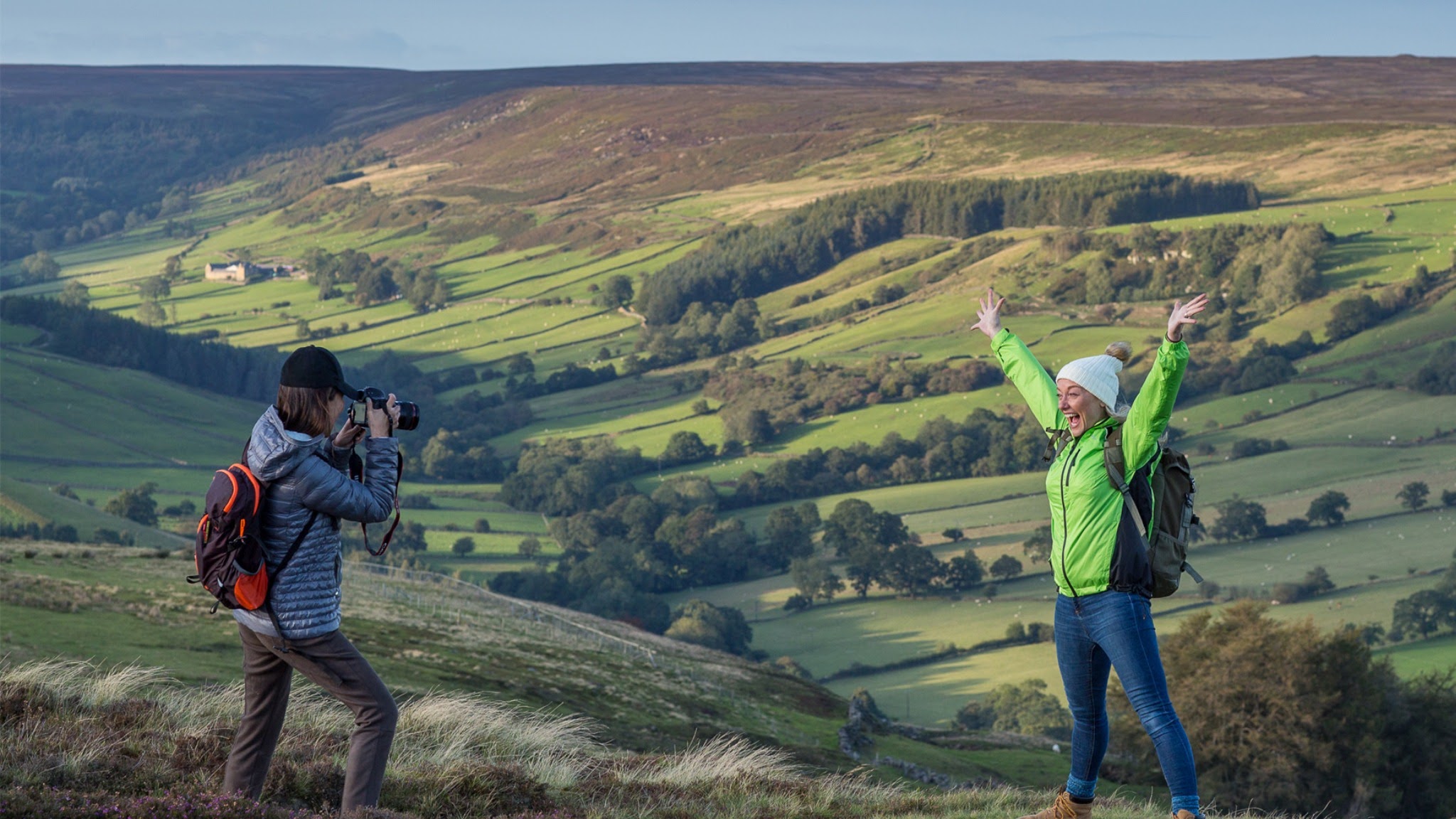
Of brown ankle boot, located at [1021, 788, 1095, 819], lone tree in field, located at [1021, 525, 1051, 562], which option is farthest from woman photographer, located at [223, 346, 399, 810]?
lone tree in field, located at [1021, 525, 1051, 562]

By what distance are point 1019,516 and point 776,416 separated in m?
51.2

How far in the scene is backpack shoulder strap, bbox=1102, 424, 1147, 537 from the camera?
702 centimetres

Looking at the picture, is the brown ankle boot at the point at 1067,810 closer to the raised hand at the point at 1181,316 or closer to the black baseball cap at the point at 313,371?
the raised hand at the point at 1181,316

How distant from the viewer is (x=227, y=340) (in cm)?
19412

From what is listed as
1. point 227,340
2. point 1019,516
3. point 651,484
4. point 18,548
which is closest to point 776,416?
point 651,484

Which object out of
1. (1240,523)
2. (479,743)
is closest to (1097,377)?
(479,743)

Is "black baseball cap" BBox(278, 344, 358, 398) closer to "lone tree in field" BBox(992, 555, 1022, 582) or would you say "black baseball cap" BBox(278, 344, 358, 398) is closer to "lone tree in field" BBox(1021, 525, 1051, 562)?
"lone tree in field" BBox(1021, 525, 1051, 562)

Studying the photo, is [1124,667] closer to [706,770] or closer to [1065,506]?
[1065,506]

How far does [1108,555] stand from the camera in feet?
22.9

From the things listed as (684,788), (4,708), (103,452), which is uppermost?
(4,708)

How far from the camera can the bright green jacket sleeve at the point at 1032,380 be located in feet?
24.9

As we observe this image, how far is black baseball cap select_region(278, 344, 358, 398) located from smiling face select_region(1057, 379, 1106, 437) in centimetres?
395

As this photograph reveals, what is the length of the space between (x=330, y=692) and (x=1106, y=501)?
4.35 metres

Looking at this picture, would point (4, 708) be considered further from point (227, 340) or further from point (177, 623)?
point (227, 340)
